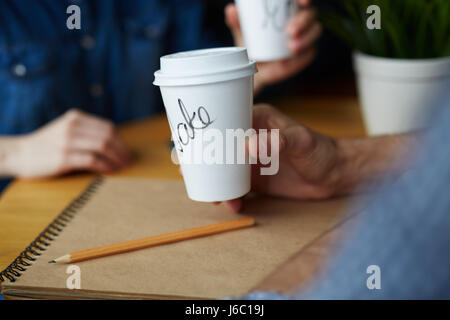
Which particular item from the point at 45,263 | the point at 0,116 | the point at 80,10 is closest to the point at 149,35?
the point at 80,10

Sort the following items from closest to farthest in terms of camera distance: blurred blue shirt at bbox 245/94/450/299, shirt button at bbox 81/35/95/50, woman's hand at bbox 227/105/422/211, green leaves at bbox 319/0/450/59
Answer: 1. blurred blue shirt at bbox 245/94/450/299
2. woman's hand at bbox 227/105/422/211
3. green leaves at bbox 319/0/450/59
4. shirt button at bbox 81/35/95/50

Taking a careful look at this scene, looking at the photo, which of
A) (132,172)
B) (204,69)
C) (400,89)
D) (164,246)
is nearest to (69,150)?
(132,172)

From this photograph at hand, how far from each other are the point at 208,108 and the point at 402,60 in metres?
0.57

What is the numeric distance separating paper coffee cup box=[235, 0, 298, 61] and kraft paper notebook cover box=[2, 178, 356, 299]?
34 cm

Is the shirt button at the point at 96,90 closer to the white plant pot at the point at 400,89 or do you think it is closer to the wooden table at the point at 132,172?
the wooden table at the point at 132,172

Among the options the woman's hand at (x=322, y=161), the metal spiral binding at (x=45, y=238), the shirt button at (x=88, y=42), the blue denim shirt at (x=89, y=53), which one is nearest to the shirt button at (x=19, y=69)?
the blue denim shirt at (x=89, y=53)

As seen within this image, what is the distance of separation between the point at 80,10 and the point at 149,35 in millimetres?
241

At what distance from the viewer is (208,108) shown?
2.02 ft

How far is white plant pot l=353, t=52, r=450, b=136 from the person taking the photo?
101 cm

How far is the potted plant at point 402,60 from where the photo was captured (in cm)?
100

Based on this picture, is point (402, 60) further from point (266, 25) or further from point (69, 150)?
point (69, 150)

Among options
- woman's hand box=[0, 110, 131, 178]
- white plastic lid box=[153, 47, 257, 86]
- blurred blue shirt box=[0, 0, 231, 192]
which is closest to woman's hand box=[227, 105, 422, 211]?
white plastic lid box=[153, 47, 257, 86]

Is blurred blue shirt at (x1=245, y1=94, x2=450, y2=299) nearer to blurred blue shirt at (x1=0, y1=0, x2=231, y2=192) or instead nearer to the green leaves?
the green leaves
